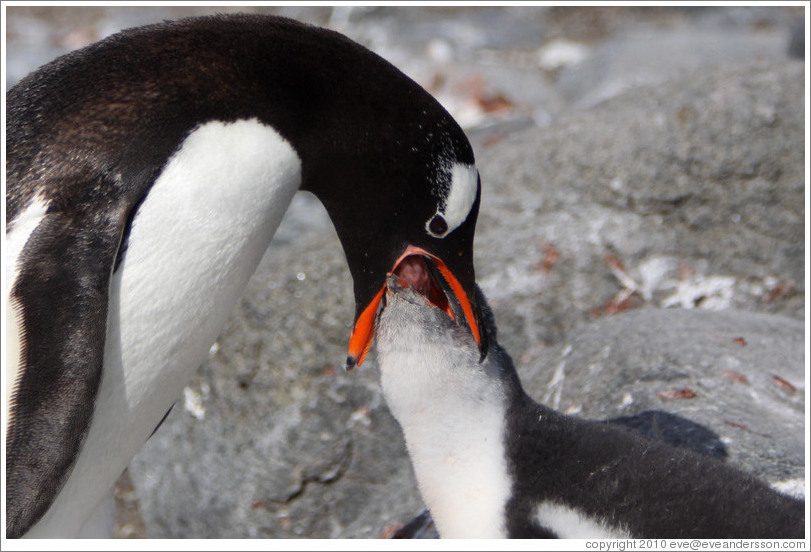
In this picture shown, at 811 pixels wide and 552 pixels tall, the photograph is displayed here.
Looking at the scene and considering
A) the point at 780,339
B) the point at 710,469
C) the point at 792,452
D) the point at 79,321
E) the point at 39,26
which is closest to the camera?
the point at 79,321

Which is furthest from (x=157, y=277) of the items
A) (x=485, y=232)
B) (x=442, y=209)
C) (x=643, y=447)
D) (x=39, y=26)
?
(x=39, y=26)

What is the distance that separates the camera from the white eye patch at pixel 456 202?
2.08 meters

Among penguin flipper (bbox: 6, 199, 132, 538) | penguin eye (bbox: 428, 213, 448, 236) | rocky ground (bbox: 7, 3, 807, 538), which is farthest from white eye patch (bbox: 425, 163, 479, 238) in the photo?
Result: rocky ground (bbox: 7, 3, 807, 538)

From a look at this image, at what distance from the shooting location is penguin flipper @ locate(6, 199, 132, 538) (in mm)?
1853

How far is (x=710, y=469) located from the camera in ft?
7.06

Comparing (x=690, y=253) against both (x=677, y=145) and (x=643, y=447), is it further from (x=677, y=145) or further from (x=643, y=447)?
(x=643, y=447)

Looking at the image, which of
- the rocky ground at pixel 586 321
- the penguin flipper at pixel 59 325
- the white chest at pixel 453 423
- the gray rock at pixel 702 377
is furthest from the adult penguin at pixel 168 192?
the rocky ground at pixel 586 321

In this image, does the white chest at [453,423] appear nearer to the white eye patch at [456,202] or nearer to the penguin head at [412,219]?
the penguin head at [412,219]

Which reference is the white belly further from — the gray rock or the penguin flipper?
the gray rock

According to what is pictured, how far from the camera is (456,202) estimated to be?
2088 mm

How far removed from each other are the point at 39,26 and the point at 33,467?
8.73 meters

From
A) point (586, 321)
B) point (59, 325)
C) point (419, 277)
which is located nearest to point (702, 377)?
point (586, 321)

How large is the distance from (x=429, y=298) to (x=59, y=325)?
768mm

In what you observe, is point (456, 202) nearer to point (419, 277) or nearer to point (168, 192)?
point (419, 277)
